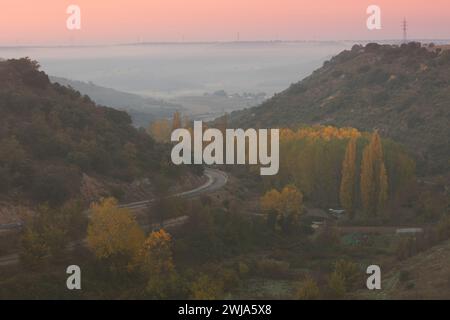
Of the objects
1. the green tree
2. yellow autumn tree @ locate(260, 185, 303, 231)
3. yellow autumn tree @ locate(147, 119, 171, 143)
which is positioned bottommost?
the green tree

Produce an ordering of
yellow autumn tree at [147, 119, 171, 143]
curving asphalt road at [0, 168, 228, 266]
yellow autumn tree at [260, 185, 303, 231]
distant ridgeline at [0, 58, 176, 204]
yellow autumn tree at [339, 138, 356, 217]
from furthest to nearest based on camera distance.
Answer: yellow autumn tree at [147, 119, 171, 143], yellow autumn tree at [339, 138, 356, 217], yellow autumn tree at [260, 185, 303, 231], distant ridgeline at [0, 58, 176, 204], curving asphalt road at [0, 168, 228, 266]

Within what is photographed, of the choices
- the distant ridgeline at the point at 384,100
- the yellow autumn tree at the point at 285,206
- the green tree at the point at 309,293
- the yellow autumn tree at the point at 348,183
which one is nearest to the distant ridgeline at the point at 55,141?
the yellow autumn tree at the point at 285,206

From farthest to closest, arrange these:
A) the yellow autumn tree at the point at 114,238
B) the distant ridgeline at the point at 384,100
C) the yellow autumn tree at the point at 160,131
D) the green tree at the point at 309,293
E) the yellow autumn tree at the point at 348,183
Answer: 1. the yellow autumn tree at the point at 160,131
2. the distant ridgeline at the point at 384,100
3. the yellow autumn tree at the point at 348,183
4. the yellow autumn tree at the point at 114,238
5. the green tree at the point at 309,293

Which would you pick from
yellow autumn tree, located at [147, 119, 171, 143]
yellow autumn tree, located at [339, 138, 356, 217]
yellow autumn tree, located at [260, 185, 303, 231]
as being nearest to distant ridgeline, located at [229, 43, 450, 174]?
yellow autumn tree, located at [147, 119, 171, 143]

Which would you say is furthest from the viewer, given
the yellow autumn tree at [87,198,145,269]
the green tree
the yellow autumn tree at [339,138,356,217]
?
the yellow autumn tree at [339,138,356,217]

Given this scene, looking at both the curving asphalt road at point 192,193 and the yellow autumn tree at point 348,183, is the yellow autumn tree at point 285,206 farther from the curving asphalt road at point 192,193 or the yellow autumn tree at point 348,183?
the curving asphalt road at point 192,193

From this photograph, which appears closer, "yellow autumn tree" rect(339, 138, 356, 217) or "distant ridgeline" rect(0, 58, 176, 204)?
"distant ridgeline" rect(0, 58, 176, 204)

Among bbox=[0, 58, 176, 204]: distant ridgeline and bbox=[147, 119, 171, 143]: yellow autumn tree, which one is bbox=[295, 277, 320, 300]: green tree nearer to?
bbox=[0, 58, 176, 204]: distant ridgeline
